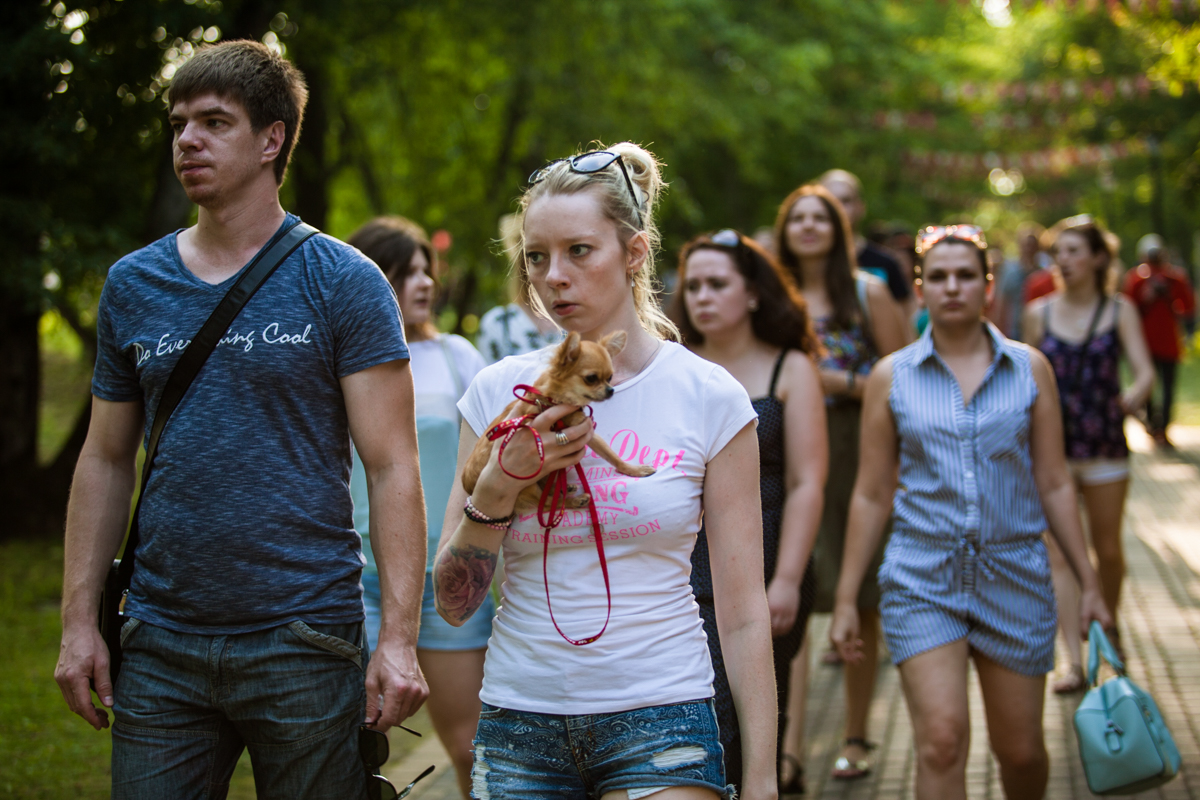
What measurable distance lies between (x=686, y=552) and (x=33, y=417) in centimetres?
1073

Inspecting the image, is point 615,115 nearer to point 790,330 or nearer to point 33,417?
point 33,417

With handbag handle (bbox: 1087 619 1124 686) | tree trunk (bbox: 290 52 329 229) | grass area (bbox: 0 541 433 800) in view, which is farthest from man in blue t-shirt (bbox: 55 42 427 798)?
tree trunk (bbox: 290 52 329 229)

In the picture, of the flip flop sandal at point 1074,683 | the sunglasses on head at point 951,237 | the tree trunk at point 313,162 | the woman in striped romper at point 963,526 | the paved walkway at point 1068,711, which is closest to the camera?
the woman in striped romper at point 963,526

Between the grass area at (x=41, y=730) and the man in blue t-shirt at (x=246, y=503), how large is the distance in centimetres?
304

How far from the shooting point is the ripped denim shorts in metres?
2.41

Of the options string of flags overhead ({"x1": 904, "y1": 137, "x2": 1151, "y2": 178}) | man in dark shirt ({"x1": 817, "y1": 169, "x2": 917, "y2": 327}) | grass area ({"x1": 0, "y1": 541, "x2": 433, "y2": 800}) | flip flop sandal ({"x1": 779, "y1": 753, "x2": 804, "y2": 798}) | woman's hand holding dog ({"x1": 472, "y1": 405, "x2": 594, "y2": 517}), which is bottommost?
grass area ({"x1": 0, "y1": 541, "x2": 433, "y2": 800})

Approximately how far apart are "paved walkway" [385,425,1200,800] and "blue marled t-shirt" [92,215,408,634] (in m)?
3.15

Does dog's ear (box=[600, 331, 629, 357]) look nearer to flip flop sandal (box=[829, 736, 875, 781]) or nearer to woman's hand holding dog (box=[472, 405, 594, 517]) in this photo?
woman's hand holding dog (box=[472, 405, 594, 517])

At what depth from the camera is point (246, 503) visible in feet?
9.27

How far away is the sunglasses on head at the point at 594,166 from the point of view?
264 cm

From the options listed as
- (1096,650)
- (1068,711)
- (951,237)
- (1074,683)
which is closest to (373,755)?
(1096,650)

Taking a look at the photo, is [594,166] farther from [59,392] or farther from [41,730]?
[59,392]

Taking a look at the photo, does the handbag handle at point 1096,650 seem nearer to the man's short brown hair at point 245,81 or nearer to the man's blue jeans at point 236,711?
the man's blue jeans at point 236,711

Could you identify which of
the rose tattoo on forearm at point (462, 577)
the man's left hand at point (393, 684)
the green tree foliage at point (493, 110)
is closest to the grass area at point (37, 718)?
the green tree foliage at point (493, 110)
